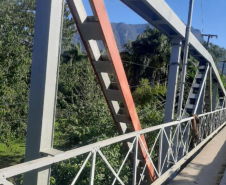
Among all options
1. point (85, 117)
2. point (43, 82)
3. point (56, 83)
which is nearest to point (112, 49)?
point (56, 83)

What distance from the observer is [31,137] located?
2.30m

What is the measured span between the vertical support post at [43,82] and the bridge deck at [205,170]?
277 cm

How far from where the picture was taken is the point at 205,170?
200 inches

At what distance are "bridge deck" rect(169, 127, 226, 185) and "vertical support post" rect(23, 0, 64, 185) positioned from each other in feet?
9.10

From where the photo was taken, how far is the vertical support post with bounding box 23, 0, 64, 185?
2.24m

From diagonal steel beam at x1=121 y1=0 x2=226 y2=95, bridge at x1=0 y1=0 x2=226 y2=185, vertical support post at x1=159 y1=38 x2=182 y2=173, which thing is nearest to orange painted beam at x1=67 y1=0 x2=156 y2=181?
bridge at x1=0 y1=0 x2=226 y2=185

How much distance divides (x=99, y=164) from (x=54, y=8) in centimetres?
288

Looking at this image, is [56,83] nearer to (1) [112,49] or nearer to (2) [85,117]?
(1) [112,49]

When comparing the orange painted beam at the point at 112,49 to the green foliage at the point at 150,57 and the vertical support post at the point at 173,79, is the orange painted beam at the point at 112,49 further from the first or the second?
the green foliage at the point at 150,57

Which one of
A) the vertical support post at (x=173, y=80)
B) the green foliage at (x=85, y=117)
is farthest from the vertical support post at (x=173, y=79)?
the green foliage at (x=85, y=117)

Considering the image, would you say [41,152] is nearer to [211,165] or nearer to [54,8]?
[54,8]

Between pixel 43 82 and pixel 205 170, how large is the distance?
4028mm

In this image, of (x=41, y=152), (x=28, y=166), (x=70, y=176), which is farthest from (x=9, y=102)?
(x=28, y=166)

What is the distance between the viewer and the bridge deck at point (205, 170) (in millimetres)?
4457
